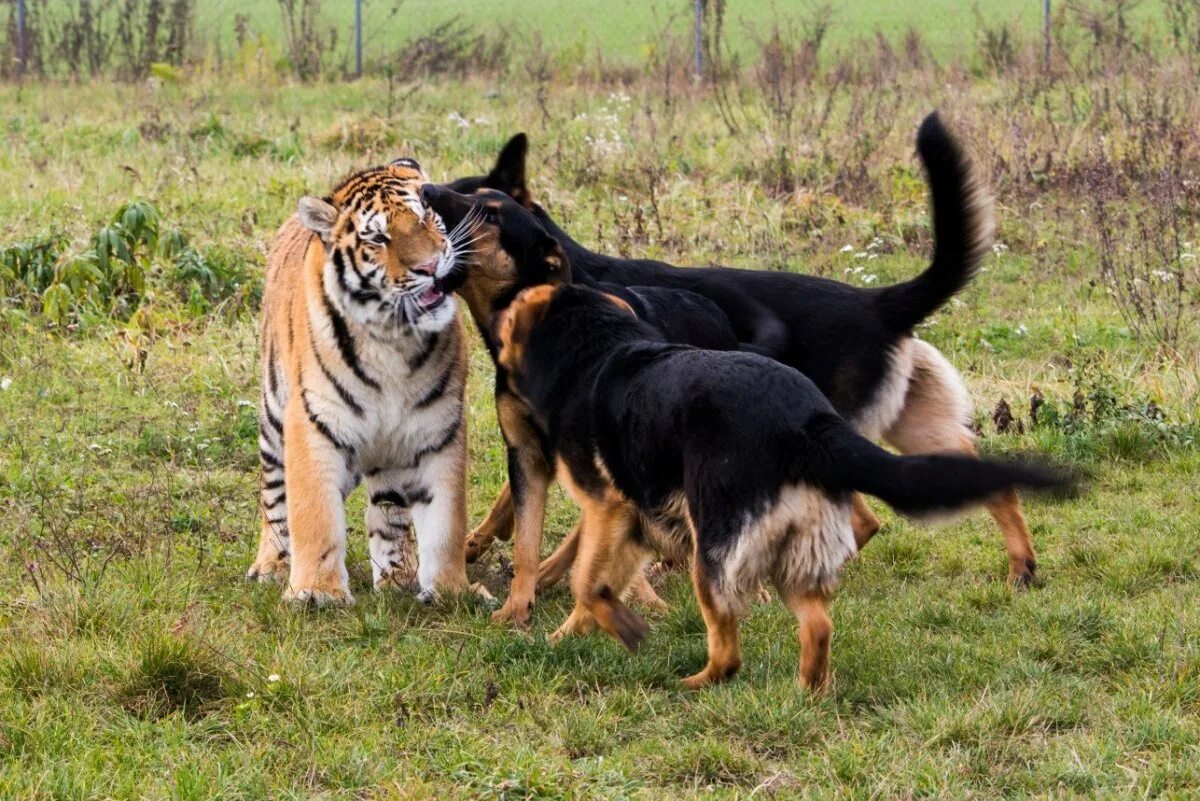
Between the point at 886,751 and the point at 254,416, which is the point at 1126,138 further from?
the point at 886,751

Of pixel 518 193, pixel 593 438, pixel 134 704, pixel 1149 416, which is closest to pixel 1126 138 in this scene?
pixel 1149 416

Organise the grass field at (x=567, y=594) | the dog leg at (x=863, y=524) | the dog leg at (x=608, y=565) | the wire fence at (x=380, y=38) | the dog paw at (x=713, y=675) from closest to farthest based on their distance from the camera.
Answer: the grass field at (x=567, y=594) → the dog paw at (x=713, y=675) → the dog leg at (x=608, y=565) → the dog leg at (x=863, y=524) → the wire fence at (x=380, y=38)

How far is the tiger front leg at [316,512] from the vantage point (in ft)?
17.7

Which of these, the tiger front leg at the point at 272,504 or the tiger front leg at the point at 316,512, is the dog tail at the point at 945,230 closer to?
the tiger front leg at the point at 316,512

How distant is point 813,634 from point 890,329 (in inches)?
64.6

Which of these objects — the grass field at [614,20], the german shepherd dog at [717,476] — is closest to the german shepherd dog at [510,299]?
the german shepherd dog at [717,476]

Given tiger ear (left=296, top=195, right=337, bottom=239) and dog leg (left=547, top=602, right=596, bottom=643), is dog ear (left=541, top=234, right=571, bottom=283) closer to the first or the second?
tiger ear (left=296, top=195, right=337, bottom=239)

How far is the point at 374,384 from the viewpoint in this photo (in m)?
5.42

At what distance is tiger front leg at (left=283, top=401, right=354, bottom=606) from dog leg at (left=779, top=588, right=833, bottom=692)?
1914 mm

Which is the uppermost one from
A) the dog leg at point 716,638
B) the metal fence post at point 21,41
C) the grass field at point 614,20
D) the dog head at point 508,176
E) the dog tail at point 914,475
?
the grass field at point 614,20

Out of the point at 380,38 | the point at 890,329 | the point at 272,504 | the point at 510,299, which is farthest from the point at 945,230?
the point at 380,38

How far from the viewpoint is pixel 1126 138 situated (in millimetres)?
12469

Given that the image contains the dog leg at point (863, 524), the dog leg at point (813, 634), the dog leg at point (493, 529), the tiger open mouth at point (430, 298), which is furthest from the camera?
the dog leg at point (493, 529)

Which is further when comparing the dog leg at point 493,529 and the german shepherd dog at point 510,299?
the dog leg at point 493,529
